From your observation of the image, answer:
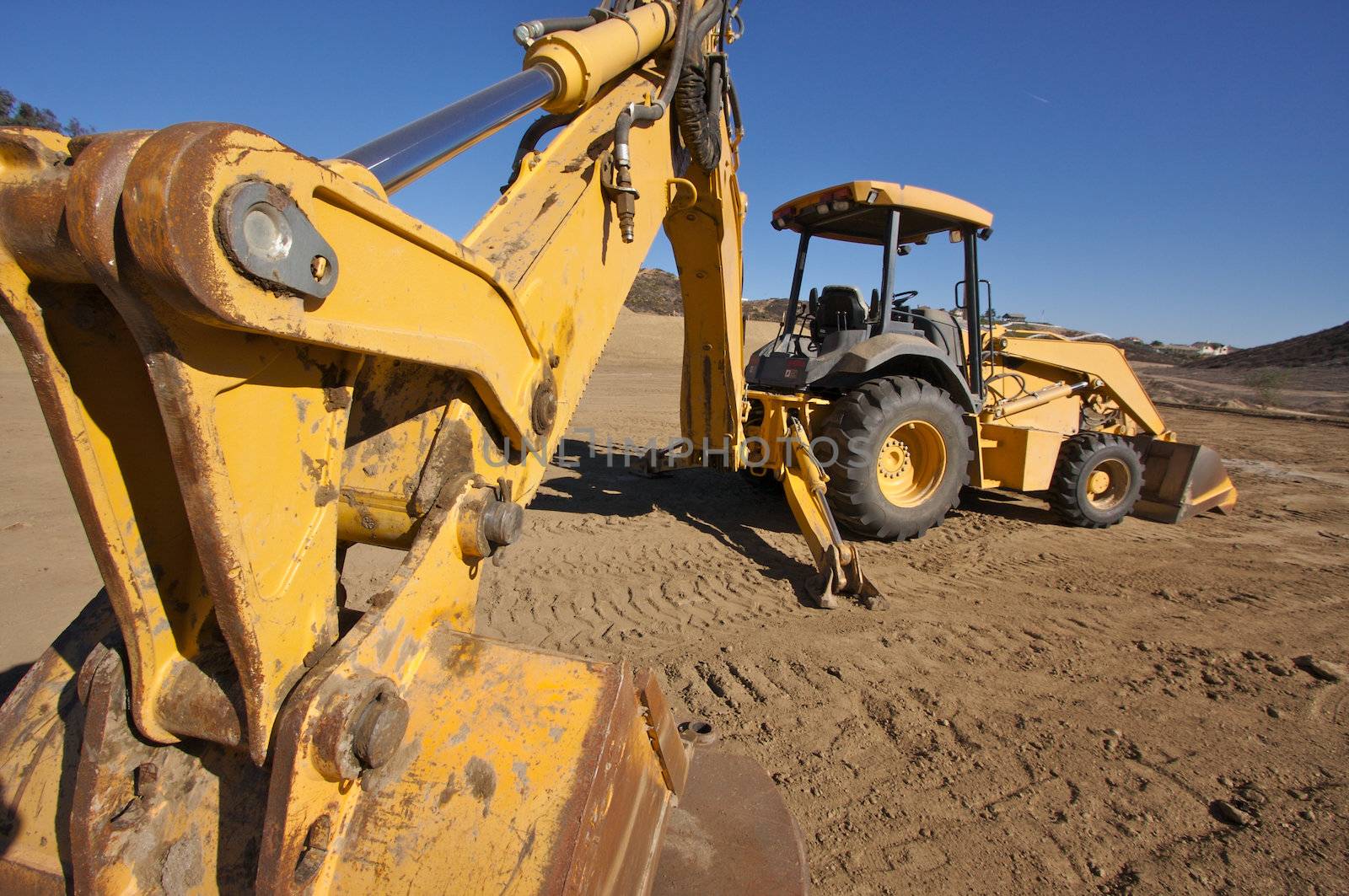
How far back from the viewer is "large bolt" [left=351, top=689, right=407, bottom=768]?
108 cm

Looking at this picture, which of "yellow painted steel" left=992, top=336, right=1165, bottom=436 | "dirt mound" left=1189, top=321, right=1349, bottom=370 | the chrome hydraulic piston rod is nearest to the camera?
the chrome hydraulic piston rod

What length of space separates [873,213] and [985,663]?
3612 millimetres

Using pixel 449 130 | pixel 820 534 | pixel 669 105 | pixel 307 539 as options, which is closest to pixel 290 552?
pixel 307 539

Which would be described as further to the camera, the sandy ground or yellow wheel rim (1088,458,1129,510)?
yellow wheel rim (1088,458,1129,510)

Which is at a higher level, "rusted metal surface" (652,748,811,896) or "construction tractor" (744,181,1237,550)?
"construction tractor" (744,181,1237,550)

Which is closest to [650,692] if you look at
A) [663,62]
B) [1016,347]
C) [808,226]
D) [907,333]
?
[663,62]

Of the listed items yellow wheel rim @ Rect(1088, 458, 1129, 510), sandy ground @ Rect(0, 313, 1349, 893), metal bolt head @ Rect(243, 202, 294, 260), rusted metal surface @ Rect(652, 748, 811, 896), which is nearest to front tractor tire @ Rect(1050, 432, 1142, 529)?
yellow wheel rim @ Rect(1088, 458, 1129, 510)

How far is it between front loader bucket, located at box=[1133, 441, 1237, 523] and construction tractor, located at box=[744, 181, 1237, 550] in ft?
0.04

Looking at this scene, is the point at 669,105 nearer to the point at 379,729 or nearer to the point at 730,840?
the point at 379,729

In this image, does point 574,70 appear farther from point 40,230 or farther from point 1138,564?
point 1138,564

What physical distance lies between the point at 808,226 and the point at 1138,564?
3.70 meters

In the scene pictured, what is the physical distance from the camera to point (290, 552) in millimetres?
1136

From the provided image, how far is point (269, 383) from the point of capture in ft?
3.51

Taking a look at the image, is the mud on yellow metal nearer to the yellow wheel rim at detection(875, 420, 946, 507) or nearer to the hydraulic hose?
the hydraulic hose
